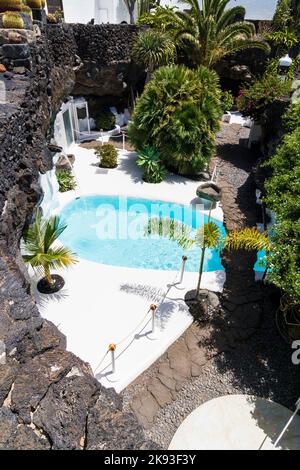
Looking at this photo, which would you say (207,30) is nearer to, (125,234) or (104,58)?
(104,58)

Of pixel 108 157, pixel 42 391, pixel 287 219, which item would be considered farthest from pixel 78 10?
pixel 42 391

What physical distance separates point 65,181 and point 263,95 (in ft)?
34.7

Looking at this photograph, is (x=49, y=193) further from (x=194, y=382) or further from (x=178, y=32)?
(x=178, y=32)

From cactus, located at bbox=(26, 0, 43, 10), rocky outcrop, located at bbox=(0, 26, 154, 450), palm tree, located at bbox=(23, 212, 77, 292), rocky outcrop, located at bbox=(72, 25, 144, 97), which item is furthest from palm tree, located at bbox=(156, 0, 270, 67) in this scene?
rocky outcrop, located at bbox=(0, 26, 154, 450)

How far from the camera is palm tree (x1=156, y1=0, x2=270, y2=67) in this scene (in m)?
18.8

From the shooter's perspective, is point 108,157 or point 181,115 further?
point 108,157

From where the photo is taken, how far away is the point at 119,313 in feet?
29.5

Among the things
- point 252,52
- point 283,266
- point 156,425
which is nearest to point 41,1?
point 283,266

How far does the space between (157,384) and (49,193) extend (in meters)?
8.94

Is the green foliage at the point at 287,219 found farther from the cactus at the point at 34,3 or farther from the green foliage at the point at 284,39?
the green foliage at the point at 284,39

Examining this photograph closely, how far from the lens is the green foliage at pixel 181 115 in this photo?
14.4m

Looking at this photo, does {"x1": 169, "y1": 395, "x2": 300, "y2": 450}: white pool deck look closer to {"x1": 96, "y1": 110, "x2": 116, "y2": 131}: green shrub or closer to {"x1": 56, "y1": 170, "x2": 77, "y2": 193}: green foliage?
{"x1": 56, "y1": 170, "x2": 77, "y2": 193}: green foliage

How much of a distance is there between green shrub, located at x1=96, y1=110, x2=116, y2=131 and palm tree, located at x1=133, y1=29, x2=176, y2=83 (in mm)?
4160

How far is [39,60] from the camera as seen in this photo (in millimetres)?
10062
